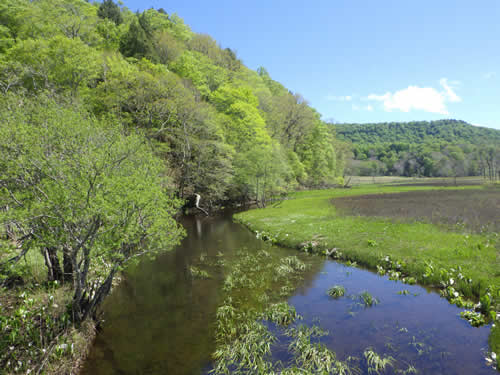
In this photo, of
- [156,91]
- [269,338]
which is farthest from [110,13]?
[269,338]

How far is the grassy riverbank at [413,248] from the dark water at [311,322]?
1257mm

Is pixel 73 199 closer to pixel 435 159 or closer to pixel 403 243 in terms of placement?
pixel 403 243

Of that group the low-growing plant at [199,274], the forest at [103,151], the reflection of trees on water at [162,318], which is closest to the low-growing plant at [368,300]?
the reflection of trees on water at [162,318]

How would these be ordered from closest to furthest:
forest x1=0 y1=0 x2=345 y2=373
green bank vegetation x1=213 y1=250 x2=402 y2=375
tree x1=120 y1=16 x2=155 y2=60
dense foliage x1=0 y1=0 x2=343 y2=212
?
green bank vegetation x1=213 y1=250 x2=402 y2=375 < forest x1=0 y1=0 x2=345 y2=373 < dense foliage x1=0 y1=0 x2=343 y2=212 < tree x1=120 y1=16 x2=155 y2=60

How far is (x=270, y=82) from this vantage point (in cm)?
10425

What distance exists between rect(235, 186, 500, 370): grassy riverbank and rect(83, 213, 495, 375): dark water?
1.26 meters

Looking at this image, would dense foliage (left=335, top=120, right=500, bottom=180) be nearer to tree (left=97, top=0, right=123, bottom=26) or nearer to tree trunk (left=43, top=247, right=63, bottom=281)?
tree (left=97, top=0, right=123, bottom=26)

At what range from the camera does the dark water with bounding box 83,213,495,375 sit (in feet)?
29.2

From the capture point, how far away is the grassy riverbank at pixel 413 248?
42.3 feet

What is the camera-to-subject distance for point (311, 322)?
11.2 metres

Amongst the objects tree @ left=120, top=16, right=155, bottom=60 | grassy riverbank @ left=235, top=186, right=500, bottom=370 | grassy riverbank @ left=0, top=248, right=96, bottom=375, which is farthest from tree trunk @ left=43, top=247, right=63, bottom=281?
tree @ left=120, top=16, right=155, bottom=60

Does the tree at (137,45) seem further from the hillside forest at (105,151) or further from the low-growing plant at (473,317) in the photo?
the low-growing plant at (473,317)

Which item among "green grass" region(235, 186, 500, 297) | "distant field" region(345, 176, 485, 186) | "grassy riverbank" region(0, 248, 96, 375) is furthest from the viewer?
"distant field" region(345, 176, 485, 186)

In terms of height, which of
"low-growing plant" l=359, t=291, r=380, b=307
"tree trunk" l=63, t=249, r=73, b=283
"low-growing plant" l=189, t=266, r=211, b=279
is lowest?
"low-growing plant" l=359, t=291, r=380, b=307
